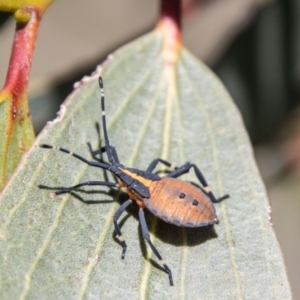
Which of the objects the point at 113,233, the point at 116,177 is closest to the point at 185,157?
the point at 116,177

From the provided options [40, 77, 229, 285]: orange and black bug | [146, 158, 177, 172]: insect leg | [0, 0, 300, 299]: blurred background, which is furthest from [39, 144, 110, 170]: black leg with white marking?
[0, 0, 300, 299]: blurred background

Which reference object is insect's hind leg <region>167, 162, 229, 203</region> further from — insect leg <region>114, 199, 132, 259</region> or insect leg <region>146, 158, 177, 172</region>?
insect leg <region>114, 199, 132, 259</region>

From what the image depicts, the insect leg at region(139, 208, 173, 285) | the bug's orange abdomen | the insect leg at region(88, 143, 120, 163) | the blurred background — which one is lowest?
the insect leg at region(139, 208, 173, 285)

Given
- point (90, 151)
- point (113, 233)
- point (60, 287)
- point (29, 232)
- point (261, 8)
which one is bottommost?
point (60, 287)

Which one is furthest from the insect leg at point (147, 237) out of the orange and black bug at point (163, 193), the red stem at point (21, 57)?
the red stem at point (21, 57)

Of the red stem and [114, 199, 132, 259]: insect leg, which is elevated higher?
the red stem

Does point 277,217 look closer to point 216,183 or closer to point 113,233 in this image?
point 216,183

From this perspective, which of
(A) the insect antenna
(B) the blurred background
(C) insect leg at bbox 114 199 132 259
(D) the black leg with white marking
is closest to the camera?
(D) the black leg with white marking
